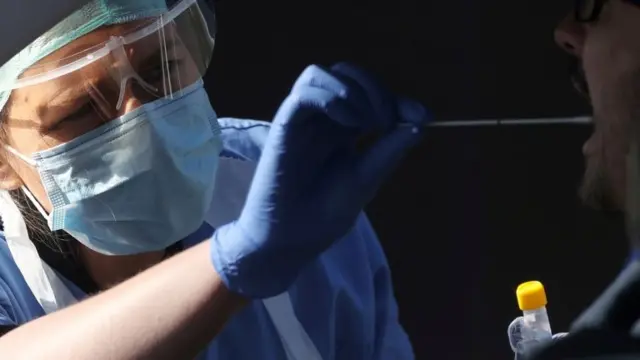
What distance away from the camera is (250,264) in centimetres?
86

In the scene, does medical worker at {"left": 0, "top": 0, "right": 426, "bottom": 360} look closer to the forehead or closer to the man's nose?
the forehead

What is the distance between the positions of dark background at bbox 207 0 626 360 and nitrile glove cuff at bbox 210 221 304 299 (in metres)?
0.99

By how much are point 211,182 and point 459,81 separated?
→ 0.81 metres

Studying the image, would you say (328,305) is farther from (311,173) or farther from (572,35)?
(572,35)

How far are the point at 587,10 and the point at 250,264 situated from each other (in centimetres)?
46

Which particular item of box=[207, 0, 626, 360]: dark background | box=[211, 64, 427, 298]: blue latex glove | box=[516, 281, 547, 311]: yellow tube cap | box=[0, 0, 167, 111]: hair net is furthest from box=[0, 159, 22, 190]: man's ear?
box=[207, 0, 626, 360]: dark background

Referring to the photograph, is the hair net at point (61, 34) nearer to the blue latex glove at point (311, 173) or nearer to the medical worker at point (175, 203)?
the medical worker at point (175, 203)

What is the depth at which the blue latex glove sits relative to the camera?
0.83 m

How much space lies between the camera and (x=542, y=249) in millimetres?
1934

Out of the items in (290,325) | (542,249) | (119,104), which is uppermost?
(119,104)

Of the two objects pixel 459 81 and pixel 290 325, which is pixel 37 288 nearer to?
pixel 290 325

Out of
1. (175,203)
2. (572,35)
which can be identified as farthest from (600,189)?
(175,203)

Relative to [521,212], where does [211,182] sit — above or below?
above

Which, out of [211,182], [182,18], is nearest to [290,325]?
[211,182]
